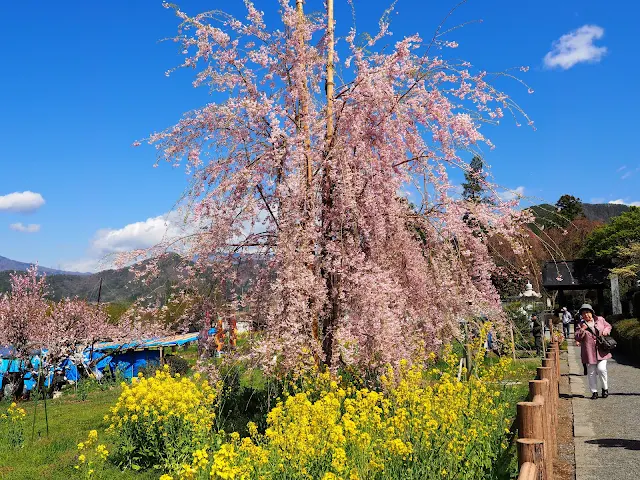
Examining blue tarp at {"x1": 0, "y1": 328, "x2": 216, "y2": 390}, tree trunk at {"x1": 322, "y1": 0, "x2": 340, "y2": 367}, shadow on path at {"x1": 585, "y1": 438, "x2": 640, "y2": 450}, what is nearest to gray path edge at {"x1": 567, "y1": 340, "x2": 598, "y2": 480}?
shadow on path at {"x1": 585, "y1": 438, "x2": 640, "y2": 450}

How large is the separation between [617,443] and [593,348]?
322cm

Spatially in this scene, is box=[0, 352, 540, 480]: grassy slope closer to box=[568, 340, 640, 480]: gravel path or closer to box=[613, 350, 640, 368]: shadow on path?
box=[568, 340, 640, 480]: gravel path

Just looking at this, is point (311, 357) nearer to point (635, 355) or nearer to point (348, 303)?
point (348, 303)

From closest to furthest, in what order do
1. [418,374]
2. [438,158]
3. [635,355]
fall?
[418,374], [438,158], [635,355]

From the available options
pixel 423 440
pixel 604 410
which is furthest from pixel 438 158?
pixel 604 410

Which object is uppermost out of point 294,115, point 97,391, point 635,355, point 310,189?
point 294,115

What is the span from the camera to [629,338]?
18.6 meters

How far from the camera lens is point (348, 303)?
22.2 ft

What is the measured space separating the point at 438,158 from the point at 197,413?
409 centimetres

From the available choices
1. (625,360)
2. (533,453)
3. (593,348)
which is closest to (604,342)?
(593,348)

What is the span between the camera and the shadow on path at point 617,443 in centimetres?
653

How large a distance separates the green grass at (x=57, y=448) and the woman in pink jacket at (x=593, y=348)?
7.03 m

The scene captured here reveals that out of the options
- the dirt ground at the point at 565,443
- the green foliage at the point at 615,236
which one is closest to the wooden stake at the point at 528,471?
the dirt ground at the point at 565,443

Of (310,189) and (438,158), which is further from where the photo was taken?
(438,158)
